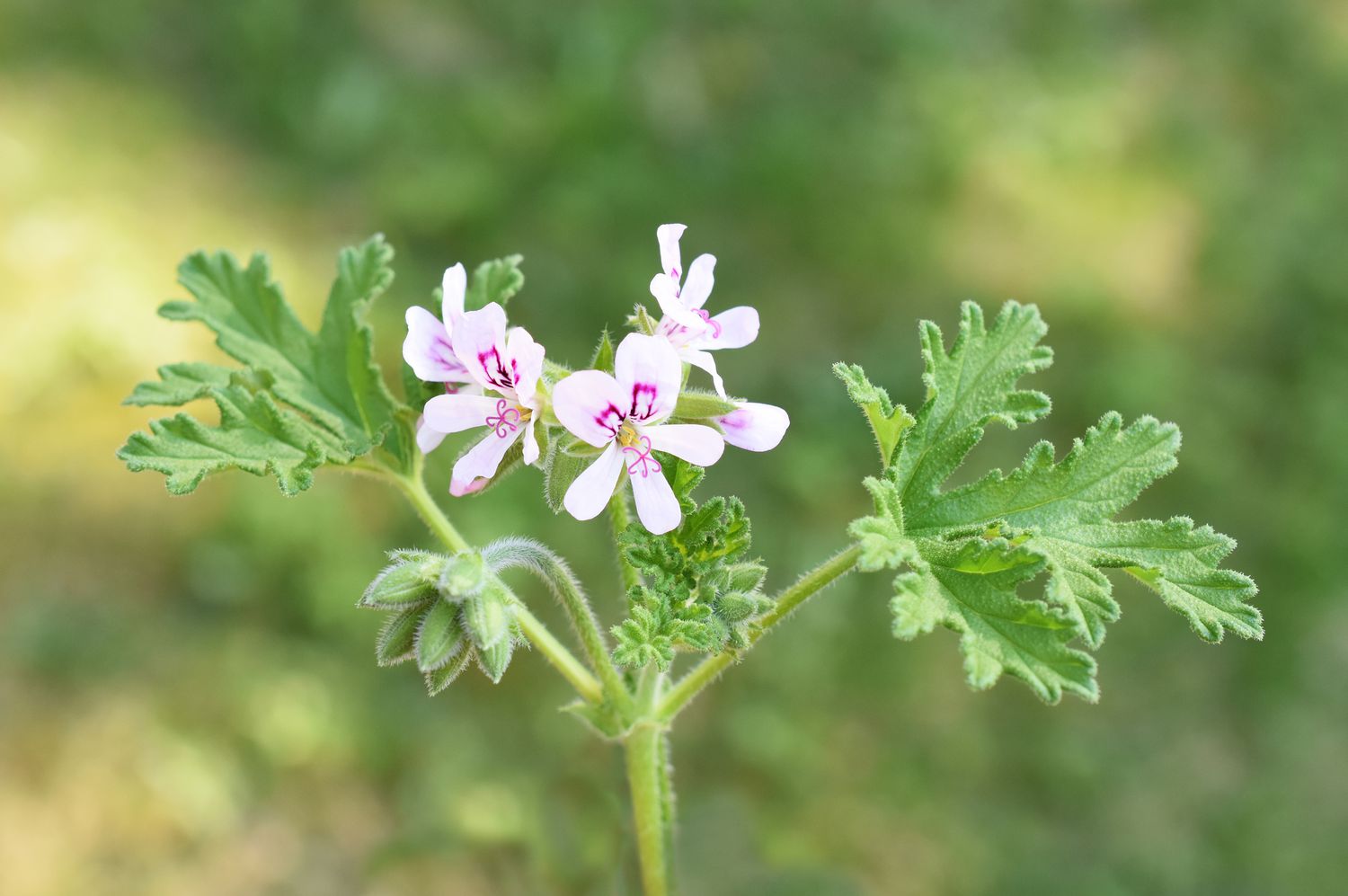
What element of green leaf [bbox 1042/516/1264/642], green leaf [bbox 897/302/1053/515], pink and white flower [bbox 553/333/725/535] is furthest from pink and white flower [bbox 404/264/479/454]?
green leaf [bbox 1042/516/1264/642]

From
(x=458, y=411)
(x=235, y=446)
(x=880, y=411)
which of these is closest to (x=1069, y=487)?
(x=880, y=411)

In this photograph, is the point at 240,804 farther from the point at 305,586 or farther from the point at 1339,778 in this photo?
the point at 1339,778

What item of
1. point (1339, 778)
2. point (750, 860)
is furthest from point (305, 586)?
point (1339, 778)

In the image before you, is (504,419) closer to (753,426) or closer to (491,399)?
(491,399)

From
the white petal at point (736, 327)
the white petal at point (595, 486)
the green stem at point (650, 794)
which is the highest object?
the white petal at point (736, 327)

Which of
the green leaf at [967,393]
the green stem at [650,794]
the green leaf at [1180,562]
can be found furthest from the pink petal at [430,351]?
the green leaf at [1180,562]

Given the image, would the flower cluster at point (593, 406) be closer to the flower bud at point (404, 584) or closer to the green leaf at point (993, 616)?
the flower bud at point (404, 584)
